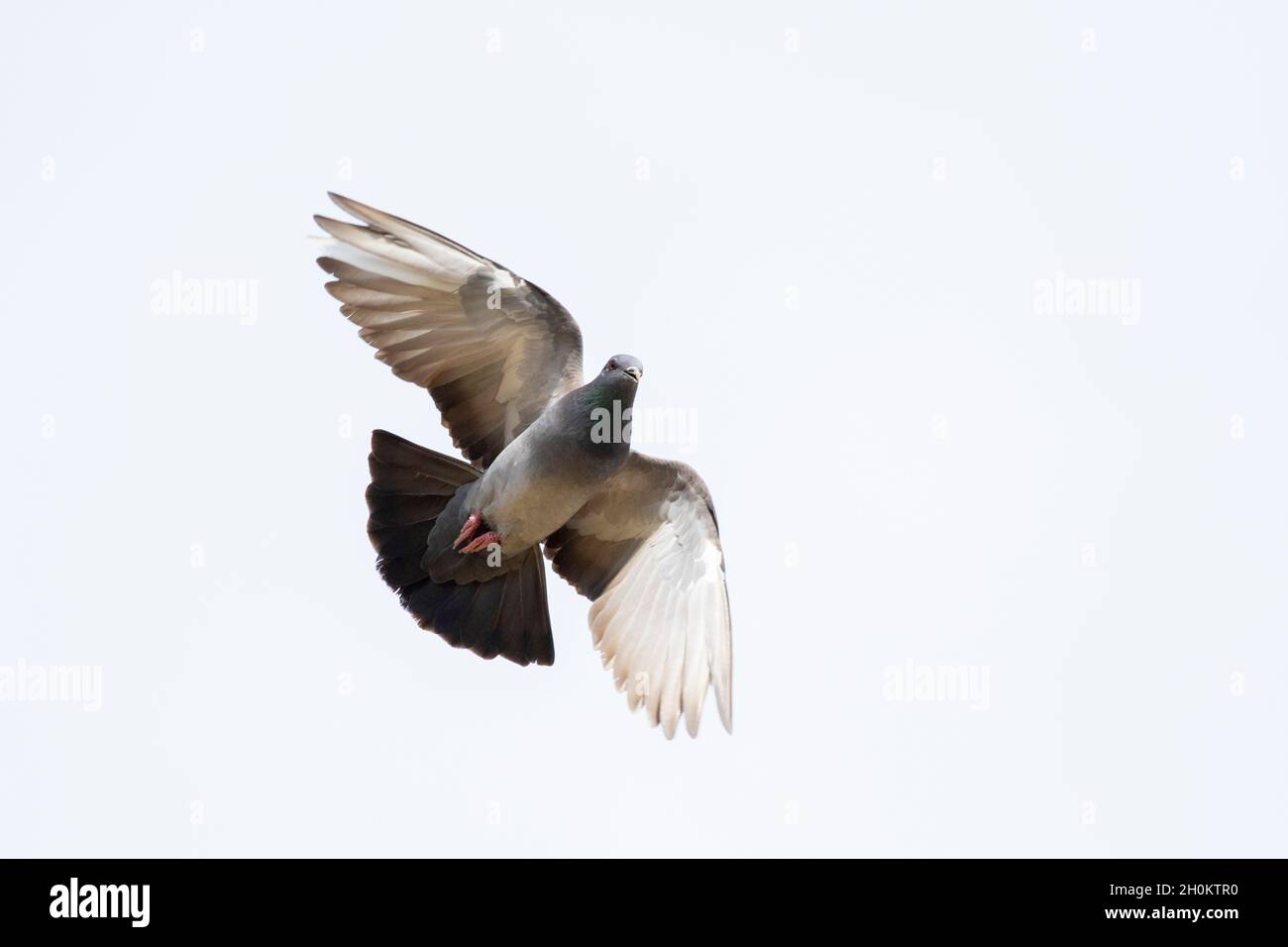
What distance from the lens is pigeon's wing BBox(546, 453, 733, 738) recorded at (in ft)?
50.7

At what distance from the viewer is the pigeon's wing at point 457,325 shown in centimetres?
1434

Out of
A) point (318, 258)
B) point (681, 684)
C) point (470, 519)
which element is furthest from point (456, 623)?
point (318, 258)

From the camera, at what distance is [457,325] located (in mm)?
14805

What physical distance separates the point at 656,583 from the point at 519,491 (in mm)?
1684

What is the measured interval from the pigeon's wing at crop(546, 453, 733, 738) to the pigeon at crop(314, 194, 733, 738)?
0.04ft

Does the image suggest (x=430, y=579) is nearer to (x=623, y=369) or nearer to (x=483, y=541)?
(x=483, y=541)

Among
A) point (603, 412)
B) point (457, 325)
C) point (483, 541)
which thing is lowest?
point (483, 541)

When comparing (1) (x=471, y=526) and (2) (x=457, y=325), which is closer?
(2) (x=457, y=325)

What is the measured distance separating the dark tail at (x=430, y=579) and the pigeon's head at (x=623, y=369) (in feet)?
5.08

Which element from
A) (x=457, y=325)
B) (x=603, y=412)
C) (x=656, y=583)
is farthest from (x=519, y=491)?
(x=656, y=583)

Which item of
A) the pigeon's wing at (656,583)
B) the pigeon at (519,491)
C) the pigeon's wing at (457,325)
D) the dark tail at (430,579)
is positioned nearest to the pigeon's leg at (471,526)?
the pigeon at (519,491)

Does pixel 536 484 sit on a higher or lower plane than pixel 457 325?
lower

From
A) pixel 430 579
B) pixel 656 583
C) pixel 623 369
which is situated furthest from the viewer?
pixel 656 583

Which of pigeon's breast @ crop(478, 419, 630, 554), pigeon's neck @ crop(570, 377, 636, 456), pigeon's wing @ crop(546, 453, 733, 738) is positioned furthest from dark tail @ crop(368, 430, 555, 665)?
pigeon's neck @ crop(570, 377, 636, 456)
